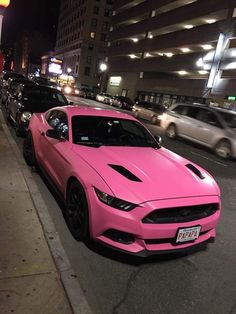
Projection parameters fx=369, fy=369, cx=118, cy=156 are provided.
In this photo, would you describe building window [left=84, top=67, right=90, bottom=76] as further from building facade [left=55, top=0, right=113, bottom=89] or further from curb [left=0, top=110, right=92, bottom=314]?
curb [left=0, top=110, right=92, bottom=314]

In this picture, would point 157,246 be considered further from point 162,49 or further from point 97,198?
point 162,49

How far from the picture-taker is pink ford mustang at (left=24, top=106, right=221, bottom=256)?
151 inches

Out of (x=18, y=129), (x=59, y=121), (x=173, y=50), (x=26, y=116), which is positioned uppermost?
(x=173, y=50)

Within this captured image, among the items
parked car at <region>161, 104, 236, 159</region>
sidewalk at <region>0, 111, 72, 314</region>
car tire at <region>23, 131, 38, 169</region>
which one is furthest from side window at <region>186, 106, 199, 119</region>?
sidewalk at <region>0, 111, 72, 314</region>

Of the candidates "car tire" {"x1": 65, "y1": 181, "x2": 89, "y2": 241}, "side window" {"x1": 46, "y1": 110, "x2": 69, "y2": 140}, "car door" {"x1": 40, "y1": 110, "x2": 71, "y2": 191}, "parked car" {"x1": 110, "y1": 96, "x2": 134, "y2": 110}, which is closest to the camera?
"car tire" {"x1": 65, "y1": 181, "x2": 89, "y2": 241}

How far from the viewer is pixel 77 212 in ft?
14.9

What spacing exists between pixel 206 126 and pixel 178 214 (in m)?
10.3

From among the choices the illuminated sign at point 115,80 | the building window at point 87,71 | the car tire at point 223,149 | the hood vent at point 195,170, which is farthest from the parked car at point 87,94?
the hood vent at point 195,170

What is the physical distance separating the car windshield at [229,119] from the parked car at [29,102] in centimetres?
584

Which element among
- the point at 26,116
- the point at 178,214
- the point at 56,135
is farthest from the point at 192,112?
the point at 178,214

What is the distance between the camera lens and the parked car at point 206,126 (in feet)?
42.0

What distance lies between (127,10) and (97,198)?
64.5 m

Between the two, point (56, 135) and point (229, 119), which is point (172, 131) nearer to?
point (229, 119)

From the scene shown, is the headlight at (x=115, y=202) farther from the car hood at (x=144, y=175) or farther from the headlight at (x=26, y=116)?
the headlight at (x=26, y=116)
